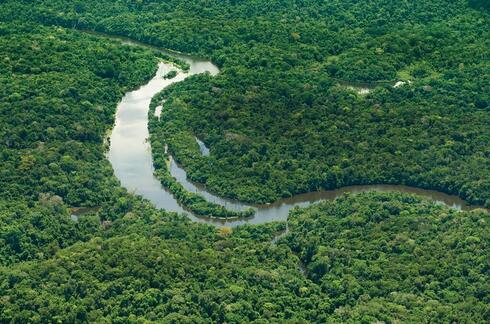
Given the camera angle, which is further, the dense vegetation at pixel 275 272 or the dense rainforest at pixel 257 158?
the dense rainforest at pixel 257 158

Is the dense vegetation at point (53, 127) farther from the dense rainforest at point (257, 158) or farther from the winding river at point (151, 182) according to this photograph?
the winding river at point (151, 182)

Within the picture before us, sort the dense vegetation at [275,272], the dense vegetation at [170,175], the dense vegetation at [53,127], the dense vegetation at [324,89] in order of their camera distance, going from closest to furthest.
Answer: the dense vegetation at [275,272], the dense vegetation at [53,127], the dense vegetation at [170,175], the dense vegetation at [324,89]

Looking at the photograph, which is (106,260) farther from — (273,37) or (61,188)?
(273,37)

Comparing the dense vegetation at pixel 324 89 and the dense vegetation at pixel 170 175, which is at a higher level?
the dense vegetation at pixel 324 89

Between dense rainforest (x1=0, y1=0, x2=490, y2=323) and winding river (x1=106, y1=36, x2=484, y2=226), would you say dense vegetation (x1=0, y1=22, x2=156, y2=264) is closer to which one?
dense rainforest (x1=0, y1=0, x2=490, y2=323)

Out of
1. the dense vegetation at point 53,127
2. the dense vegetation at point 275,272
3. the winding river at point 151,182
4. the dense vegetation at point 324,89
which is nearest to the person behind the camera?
the dense vegetation at point 275,272

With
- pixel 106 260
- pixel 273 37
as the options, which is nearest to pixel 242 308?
pixel 106 260

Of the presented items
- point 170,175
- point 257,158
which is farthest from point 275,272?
point 170,175

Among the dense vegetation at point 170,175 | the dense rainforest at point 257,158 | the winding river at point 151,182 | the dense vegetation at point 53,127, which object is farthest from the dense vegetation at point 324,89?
the dense vegetation at point 53,127
